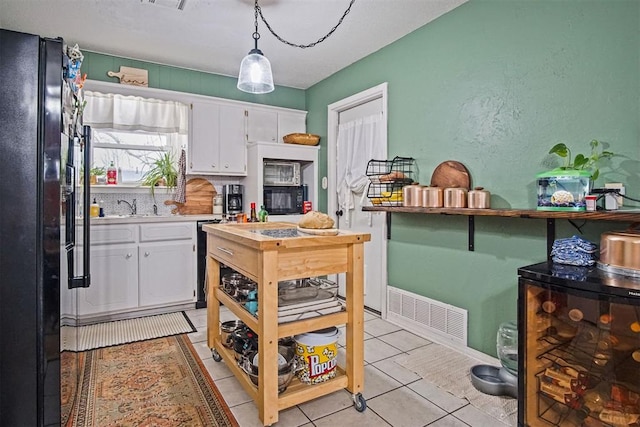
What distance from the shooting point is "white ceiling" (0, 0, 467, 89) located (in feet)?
8.86

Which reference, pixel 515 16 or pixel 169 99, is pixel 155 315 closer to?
pixel 169 99

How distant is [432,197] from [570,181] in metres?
0.91

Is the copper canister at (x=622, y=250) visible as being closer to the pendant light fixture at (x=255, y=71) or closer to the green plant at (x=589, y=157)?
the green plant at (x=589, y=157)

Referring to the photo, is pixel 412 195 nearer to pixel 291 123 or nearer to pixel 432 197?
pixel 432 197

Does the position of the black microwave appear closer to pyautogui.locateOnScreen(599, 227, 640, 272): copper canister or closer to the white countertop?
the white countertop

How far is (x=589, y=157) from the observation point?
1951 mm

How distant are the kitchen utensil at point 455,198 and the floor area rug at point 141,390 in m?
1.89

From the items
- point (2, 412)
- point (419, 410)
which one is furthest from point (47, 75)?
point (419, 410)

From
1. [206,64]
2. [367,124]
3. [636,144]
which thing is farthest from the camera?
[206,64]

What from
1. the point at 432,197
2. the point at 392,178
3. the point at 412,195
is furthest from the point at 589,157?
the point at 392,178

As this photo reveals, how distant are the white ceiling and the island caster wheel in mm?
2618

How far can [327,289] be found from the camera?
204 centimetres

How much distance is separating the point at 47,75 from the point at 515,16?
2599mm

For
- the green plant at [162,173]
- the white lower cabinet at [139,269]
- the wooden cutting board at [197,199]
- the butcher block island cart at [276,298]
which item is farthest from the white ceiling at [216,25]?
the butcher block island cart at [276,298]
